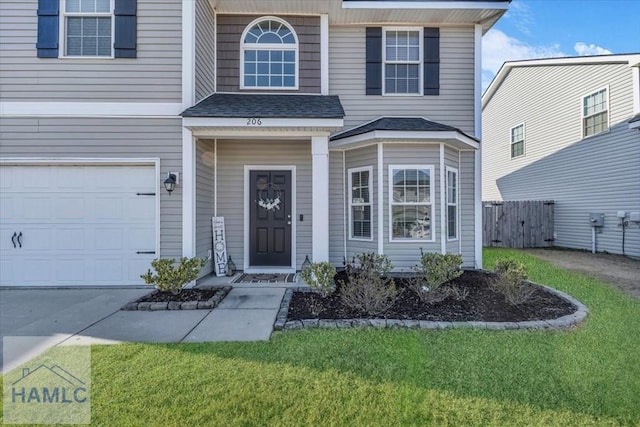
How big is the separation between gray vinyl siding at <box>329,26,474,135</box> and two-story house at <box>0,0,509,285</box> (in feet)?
0.10

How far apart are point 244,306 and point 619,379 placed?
13.9 ft

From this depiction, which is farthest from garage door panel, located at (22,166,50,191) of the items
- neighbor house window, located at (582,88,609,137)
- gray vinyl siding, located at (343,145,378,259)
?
neighbor house window, located at (582,88,609,137)

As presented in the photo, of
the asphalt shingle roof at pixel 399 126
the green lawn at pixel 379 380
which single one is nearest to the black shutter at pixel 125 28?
the asphalt shingle roof at pixel 399 126

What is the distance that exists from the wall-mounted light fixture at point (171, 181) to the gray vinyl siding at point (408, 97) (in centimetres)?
371

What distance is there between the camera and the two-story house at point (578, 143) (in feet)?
30.4

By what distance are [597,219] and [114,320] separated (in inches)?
494

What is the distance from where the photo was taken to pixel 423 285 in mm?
5223

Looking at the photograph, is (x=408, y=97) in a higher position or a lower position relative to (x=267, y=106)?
higher

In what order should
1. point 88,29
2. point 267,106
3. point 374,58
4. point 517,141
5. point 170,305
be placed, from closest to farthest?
point 170,305, point 88,29, point 267,106, point 374,58, point 517,141

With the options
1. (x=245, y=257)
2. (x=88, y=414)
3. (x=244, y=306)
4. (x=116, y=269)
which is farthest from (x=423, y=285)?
(x=116, y=269)

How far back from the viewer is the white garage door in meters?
5.93

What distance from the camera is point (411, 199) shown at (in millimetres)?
6664

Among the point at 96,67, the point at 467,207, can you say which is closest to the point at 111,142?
the point at 96,67

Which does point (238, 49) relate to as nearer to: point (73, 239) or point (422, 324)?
point (73, 239)
